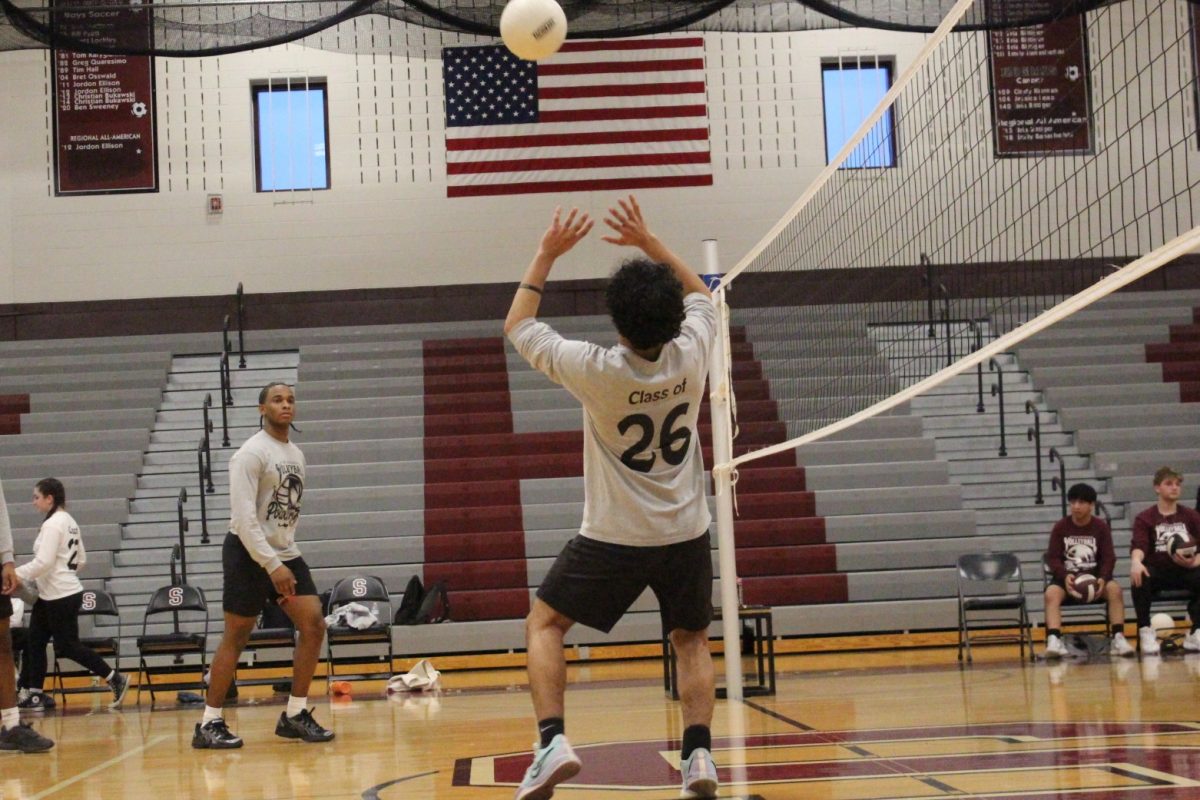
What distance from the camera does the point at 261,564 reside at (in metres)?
6.61

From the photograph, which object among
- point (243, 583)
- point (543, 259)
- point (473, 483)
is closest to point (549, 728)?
point (543, 259)

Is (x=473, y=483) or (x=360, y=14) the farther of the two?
(x=473, y=483)

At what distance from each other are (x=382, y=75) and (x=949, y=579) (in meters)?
8.98

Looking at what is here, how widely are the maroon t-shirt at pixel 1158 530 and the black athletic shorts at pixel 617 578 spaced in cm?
716

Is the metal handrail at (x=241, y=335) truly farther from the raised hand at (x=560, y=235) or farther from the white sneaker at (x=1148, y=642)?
the raised hand at (x=560, y=235)

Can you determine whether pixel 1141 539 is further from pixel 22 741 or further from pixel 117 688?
pixel 22 741

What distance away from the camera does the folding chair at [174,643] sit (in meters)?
10.2

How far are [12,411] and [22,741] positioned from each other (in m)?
8.86

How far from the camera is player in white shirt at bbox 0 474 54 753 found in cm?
676

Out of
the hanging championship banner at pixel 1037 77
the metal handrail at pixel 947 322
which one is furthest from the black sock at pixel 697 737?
the hanging championship banner at pixel 1037 77

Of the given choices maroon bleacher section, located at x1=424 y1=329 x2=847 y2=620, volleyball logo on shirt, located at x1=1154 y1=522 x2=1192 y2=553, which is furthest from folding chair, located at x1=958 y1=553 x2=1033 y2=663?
maroon bleacher section, located at x1=424 y1=329 x2=847 y2=620

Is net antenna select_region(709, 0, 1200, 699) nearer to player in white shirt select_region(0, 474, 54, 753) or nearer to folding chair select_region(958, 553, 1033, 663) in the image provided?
folding chair select_region(958, 553, 1033, 663)

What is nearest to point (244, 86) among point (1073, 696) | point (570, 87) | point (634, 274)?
point (570, 87)

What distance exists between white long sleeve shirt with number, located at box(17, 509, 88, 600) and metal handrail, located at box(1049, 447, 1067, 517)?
25.5 ft
